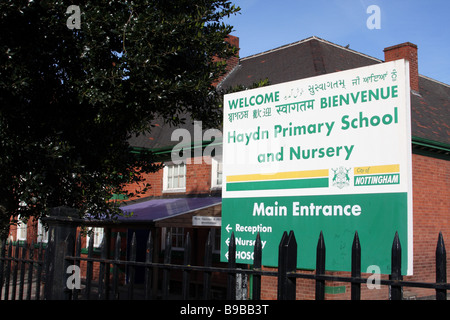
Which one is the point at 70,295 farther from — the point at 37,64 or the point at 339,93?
the point at 37,64

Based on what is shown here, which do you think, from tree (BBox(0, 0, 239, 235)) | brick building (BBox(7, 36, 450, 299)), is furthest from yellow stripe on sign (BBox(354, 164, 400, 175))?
brick building (BBox(7, 36, 450, 299))

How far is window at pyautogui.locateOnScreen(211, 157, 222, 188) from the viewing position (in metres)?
17.6

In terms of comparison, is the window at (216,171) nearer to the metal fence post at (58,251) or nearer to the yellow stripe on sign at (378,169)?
the metal fence post at (58,251)

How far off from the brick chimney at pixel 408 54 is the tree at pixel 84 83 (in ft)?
43.4

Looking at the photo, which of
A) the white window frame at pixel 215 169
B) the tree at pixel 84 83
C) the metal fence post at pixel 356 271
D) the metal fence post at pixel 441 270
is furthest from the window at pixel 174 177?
the metal fence post at pixel 441 270

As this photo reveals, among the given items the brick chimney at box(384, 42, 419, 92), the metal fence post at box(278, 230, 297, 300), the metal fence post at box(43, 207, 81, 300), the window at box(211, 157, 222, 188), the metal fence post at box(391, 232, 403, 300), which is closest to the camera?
the metal fence post at box(391, 232, 403, 300)

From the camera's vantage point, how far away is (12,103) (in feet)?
25.1

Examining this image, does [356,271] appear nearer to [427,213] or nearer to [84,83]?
[84,83]

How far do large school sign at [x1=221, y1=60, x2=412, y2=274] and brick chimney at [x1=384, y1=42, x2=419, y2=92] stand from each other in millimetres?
17726

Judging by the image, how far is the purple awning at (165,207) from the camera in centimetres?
1490

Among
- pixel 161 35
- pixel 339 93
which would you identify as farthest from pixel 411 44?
pixel 339 93

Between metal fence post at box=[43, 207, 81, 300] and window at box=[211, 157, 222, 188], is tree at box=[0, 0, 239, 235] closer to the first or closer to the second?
metal fence post at box=[43, 207, 81, 300]
